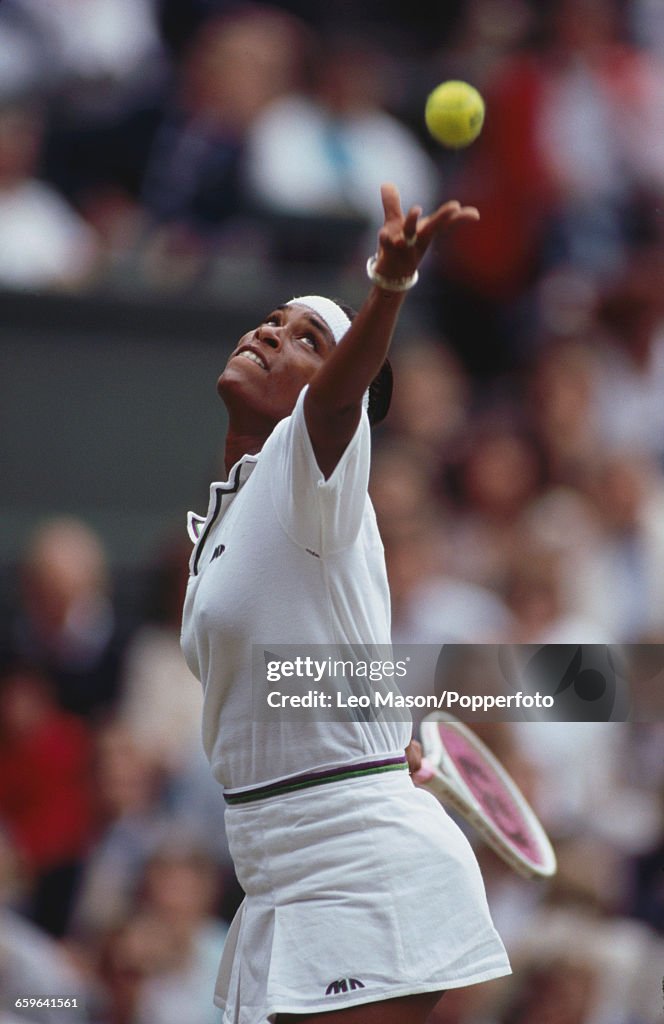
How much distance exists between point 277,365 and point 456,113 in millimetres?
667

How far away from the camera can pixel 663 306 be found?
790 centimetres

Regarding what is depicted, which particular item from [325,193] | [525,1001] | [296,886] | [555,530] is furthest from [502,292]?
[296,886]

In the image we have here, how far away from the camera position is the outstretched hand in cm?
285

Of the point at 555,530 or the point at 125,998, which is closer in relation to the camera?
the point at 125,998

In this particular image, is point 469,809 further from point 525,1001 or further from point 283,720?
point 525,1001

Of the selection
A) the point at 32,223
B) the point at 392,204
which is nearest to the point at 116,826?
the point at 32,223

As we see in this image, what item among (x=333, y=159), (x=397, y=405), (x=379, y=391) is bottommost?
(x=379, y=391)

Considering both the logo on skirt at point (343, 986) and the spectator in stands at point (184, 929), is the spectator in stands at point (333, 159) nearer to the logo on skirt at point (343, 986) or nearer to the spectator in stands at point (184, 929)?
the spectator in stands at point (184, 929)

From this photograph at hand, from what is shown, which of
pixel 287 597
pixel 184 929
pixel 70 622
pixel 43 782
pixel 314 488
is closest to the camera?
pixel 314 488

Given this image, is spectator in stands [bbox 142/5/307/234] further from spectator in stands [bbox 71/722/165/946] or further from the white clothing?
the white clothing

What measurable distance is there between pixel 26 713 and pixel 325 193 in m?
2.93

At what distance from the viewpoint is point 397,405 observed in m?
7.61

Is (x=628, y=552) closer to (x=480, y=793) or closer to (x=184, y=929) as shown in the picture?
(x=184, y=929)

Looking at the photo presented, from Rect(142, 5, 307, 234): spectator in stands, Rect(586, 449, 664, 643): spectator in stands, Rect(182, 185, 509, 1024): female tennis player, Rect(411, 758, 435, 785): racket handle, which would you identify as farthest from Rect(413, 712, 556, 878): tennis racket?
Rect(142, 5, 307, 234): spectator in stands
